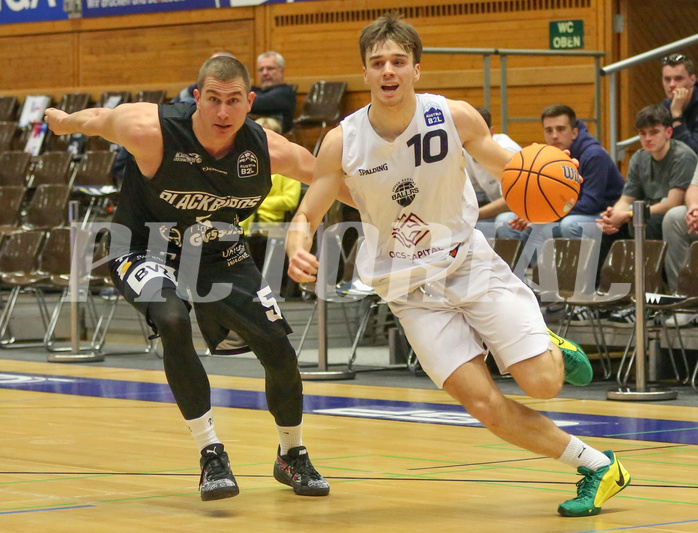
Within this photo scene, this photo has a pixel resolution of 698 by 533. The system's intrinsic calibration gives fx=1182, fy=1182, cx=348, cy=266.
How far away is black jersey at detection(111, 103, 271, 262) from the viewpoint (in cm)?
505

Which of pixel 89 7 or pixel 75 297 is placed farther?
A: pixel 89 7

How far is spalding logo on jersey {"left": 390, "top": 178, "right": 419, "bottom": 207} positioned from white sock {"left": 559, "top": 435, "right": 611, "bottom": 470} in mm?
1125

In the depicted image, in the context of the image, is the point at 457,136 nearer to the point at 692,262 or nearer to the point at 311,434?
the point at 311,434

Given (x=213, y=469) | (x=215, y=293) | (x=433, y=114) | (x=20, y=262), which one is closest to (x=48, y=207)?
(x=20, y=262)

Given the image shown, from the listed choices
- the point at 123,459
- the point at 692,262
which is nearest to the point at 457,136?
the point at 123,459

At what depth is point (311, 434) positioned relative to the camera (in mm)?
6879

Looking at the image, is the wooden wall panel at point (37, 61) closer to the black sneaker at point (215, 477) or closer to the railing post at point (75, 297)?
the railing post at point (75, 297)

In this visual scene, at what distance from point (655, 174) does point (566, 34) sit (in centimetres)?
456

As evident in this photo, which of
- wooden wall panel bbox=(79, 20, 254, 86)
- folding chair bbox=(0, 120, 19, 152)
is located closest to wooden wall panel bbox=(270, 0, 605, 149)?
wooden wall panel bbox=(79, 20, 254, 86)

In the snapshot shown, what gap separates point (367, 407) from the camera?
809 centimetres

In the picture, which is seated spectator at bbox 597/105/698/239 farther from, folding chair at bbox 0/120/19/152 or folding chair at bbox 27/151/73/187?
folding chair at bbox 0/120/19/152

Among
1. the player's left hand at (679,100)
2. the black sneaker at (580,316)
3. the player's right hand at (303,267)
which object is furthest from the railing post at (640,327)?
the player's right hand at (303,267)

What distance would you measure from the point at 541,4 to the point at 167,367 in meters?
9.95

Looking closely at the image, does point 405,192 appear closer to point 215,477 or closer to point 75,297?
point 215,477
